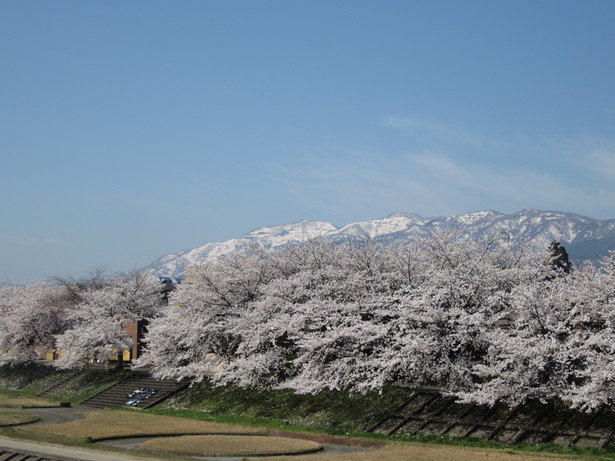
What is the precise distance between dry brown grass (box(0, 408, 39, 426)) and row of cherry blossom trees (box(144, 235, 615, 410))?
10768mm

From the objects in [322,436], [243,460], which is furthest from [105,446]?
[322,436]

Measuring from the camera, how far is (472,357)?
35.5m

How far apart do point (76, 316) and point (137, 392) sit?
51.9 feet

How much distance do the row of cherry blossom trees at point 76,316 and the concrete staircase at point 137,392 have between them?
4487 millimetres

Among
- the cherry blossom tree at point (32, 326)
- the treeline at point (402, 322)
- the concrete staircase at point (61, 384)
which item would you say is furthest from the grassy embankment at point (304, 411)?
the cherry blossom tree at point (32, 326)

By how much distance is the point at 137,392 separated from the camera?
51.9 meters

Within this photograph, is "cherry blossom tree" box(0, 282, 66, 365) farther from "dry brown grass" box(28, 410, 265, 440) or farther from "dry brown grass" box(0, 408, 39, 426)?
"dry brown grass" box(28, 410, 265, 440)

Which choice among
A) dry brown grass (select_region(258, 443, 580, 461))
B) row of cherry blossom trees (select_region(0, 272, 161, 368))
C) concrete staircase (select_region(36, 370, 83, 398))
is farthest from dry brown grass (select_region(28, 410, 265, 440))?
concrete staircase (select_region(36, 370, 83, 398))

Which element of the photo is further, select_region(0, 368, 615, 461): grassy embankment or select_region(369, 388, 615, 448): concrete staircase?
select_region(0, 368, 615, 461): grassy embankment

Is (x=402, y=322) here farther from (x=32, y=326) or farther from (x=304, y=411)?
(x=32, y=326)

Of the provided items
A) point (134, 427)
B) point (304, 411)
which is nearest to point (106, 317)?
point (134, 427)

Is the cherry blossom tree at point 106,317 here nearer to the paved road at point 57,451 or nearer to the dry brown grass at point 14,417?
the dry brown grass at point 14,417

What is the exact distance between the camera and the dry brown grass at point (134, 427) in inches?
1348

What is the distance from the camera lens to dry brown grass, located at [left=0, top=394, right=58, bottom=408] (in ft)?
162
